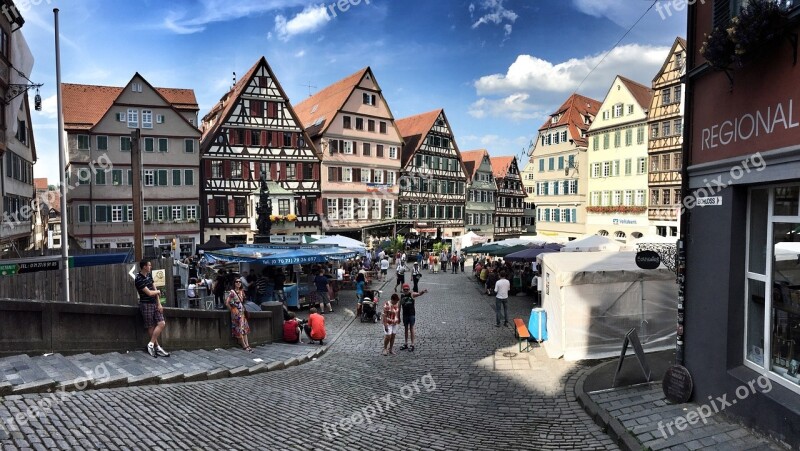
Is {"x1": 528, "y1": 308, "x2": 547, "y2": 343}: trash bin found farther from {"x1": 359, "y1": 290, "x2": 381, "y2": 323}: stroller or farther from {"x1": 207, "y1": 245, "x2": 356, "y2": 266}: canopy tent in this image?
{"x1": 207, "y1": 245, "x2": 356, "y2": 266}: canopy tent

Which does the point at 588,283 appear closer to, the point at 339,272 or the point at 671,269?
the point at 671,269

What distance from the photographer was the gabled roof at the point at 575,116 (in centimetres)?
5101

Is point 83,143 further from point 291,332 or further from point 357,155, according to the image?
point 291,332

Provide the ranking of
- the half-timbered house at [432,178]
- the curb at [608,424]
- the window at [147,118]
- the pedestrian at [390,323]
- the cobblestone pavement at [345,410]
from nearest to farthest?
the cobblestone pavement at [345,410] < the curb at [608,424] < the pedestrian at [390,323] < the window at [147,118] < the half-timbered house at [432,178]

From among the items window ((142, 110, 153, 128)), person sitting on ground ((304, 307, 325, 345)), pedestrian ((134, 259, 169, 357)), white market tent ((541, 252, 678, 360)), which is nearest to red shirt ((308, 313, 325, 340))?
person sitting on ground ((304, 307, 325, 345))

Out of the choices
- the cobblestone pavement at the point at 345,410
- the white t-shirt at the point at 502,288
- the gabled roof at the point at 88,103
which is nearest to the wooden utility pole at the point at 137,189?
the cobblestone pavement at the point at 345,410

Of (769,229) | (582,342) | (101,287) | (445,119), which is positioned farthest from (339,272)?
(445,119)

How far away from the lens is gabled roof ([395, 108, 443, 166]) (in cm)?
5447

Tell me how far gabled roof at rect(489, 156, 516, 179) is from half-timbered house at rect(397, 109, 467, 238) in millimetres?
8546

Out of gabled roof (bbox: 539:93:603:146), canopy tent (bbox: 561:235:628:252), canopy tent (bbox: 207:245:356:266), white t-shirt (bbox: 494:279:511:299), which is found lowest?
white t-shirt (bbox: 494:279:511:299)

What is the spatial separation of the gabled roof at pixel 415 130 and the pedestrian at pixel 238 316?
42.3 metres

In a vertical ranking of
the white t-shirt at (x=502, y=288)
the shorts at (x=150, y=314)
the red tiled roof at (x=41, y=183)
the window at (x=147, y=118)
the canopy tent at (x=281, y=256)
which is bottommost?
the white t-shirt at (x=502, y=288)

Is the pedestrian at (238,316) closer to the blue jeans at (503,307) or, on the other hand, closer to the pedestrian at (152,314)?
the pedestrian at (152,314)

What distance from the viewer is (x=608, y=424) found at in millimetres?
7676
